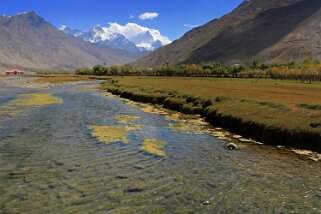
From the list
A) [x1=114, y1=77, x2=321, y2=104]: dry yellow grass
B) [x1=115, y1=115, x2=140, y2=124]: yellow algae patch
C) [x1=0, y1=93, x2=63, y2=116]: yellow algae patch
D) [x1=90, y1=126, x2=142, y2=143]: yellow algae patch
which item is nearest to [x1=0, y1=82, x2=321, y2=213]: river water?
[x1=90, y1=126, x2=142, y2=143]: yellow algae patch

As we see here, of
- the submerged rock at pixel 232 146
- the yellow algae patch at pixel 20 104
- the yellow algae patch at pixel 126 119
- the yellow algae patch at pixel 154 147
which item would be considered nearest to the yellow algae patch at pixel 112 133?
the yellow algae patch at pixel 154 147

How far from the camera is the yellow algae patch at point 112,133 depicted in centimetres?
4148

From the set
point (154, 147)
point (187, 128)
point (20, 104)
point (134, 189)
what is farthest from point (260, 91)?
point (134, 189)

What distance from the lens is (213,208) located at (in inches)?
858

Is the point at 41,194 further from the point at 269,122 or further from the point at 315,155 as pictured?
the point at 269,122

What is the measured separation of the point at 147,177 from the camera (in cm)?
2739

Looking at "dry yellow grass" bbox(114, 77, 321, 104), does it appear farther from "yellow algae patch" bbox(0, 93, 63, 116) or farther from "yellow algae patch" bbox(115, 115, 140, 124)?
"yellow algae patch" bbox(0, 93, 63, 116)

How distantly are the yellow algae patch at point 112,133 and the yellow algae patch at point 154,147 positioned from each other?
275 cm

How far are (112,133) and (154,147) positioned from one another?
9.28m

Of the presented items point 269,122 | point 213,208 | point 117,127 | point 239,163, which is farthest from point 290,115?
point 213,208

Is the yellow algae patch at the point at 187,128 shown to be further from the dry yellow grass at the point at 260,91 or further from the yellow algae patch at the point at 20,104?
the yellow algae patch at the point at 20,104

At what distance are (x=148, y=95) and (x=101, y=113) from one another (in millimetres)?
25820

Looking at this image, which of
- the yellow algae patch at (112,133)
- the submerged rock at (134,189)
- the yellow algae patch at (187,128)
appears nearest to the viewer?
the submerged rock at (134,189)

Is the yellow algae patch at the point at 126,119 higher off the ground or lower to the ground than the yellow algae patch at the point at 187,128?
higher
